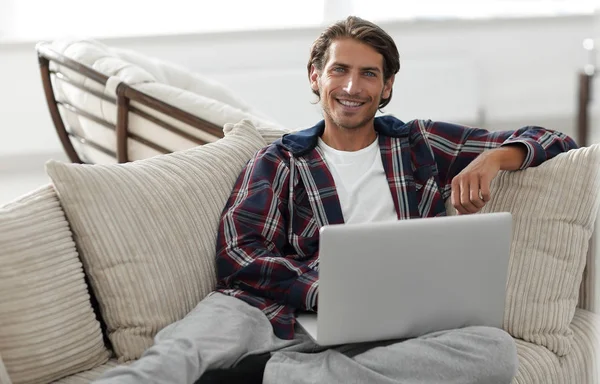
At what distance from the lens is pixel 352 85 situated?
2.03 m

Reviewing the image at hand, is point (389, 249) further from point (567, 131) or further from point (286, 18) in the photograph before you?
point (567, 131)

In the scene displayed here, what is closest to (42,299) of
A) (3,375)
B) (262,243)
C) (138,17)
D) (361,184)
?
(3,375)

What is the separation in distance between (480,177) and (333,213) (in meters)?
0.31

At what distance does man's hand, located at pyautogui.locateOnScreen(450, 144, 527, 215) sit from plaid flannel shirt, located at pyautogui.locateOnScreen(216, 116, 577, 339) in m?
0.03

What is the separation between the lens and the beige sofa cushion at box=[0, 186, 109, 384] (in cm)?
165

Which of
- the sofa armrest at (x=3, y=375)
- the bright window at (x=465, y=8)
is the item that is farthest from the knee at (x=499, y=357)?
the bright window at (x=465, y=8)

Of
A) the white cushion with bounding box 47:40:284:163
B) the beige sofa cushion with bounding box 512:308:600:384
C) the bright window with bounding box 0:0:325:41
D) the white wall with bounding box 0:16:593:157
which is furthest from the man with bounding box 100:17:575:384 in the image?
the bright window with bounding box 0:0:325:41

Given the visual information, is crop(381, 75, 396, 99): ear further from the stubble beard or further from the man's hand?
the man's hand

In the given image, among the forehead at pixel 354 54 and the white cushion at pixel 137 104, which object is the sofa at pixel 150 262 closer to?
the forehead at pixel 354 54

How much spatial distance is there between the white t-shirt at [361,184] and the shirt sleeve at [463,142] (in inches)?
5.1

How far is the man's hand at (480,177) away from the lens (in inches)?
73.4

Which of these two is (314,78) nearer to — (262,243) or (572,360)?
(262,243)

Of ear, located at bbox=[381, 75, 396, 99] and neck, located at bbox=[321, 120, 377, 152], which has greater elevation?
ear, located at bbox=[381, 75, 396, 99]

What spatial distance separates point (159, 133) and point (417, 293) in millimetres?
1410
